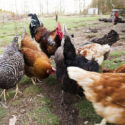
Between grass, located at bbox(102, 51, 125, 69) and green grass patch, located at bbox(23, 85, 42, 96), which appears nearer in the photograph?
green grass patch, located at bbox(23, 85, 42, 96)

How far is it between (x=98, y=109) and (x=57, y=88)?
1.37 metres

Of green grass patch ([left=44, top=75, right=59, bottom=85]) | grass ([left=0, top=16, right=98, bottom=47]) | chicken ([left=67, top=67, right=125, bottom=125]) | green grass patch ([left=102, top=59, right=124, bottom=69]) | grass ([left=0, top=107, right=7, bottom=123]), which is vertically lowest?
grass ([left=0, top=107, right=7, bottom=123])

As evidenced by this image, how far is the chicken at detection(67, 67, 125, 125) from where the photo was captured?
1583 millimetres

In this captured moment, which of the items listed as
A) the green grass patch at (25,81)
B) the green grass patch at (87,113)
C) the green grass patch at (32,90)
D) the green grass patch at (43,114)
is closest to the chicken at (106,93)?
the green grass patch at (87,113)

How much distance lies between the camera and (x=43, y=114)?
90.7 inches

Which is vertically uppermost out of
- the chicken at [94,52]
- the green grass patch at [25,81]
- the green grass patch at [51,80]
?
the chicken at [94,52]

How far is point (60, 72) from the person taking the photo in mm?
2566

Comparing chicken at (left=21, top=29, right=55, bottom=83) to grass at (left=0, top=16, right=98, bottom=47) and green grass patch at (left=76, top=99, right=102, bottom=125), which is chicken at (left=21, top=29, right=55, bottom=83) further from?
grass at (left=0, top=16, right=98, bottom=47)

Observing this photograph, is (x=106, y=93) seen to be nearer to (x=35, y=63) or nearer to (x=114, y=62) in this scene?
(x=35, y=63)

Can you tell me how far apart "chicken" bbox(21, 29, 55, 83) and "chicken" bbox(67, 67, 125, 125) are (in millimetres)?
1355

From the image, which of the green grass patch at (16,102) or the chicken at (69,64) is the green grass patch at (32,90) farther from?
the chicken at (69,64)

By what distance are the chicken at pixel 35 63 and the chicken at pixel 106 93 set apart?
53.4 inches

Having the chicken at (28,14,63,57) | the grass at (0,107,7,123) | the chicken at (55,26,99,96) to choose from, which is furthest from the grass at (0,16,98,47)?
the chicken at (55,26,99,96)

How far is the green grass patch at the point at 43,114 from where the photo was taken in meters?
2.16
